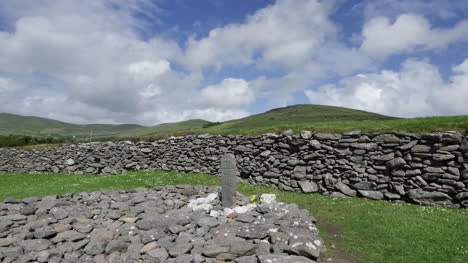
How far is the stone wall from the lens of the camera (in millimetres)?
13492

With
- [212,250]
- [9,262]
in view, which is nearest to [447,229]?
[212,250]

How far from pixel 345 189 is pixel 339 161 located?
1387 mm

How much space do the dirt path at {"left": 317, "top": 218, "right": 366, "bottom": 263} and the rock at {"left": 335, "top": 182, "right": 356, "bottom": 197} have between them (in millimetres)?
4728

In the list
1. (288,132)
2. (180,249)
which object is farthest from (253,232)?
(288,132)

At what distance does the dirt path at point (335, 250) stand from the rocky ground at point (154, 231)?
0.40 meters

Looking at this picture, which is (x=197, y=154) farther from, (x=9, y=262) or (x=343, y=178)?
(x=9, y=262)

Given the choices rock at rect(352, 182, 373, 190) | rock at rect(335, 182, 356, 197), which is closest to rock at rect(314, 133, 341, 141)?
rock at rect(335, 182, 356, 197)

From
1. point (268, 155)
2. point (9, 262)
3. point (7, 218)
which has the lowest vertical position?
point (9, 262)

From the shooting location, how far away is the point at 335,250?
9.11 metres

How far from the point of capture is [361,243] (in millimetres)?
9469

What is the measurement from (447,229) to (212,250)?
7249 mm

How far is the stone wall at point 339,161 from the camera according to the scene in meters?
13.5

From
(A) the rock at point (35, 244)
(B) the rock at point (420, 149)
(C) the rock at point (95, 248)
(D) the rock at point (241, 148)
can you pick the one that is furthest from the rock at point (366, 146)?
(A) the rock at point (35, 244)

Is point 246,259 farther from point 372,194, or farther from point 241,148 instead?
point 241,148
